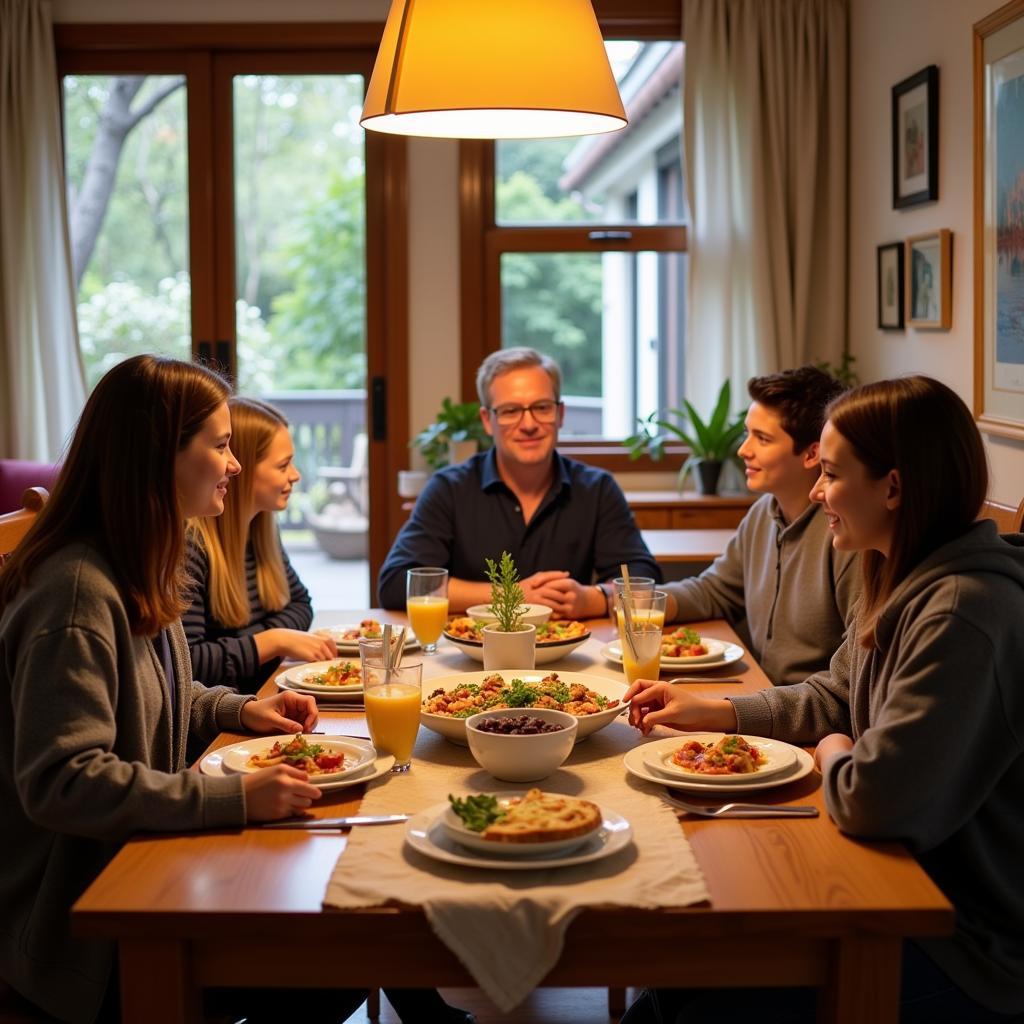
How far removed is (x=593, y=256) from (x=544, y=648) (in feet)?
9.90

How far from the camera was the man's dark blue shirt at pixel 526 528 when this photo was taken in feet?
10.1

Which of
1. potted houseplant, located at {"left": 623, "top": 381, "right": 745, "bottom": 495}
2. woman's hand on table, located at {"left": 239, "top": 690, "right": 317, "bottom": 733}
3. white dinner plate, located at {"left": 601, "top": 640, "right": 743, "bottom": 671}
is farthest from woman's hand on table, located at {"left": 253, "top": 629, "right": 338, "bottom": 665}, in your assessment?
potted houseplant, located at {"left": 623, "top": 381, "right": 745, "bottom": 495}

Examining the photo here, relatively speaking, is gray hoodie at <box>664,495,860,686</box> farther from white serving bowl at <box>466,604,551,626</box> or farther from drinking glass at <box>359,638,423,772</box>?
drinking glass at <box>359,638,423,772</box>

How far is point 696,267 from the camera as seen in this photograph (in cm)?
486

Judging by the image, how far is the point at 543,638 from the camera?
236 centimetres

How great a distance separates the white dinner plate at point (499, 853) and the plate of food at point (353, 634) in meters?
0.88

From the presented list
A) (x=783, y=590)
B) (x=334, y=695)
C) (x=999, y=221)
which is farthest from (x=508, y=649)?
(x=999, y=221)

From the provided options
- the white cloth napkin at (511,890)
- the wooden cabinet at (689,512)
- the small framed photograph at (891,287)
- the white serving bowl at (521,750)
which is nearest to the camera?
the white cloth napkin at (511,890)

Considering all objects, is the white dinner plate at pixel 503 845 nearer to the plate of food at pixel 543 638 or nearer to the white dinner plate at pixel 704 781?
the white dinner plate at pixel 704 781

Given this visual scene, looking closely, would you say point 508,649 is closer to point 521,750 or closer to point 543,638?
point 543,638

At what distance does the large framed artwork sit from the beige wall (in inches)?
4.1

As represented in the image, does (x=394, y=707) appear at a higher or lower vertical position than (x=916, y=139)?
lower

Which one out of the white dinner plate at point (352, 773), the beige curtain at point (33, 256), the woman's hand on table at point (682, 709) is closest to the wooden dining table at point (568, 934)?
the white dinner plate at point (352, 773)

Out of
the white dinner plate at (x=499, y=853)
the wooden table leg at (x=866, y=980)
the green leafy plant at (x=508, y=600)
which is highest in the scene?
the green leafy plant at (x=508, y=600)
